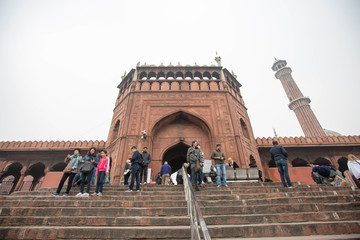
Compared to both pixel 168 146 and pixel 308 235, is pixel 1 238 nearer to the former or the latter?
pixel 308 235

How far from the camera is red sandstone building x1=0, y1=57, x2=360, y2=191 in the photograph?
11.5m

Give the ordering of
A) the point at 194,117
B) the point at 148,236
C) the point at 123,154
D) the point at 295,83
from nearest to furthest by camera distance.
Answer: the point at 148,236
the point at 123,154
the point at 194,117
the point at 295,83

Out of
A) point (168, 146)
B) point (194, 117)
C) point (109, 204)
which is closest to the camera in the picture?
point (109, 204)

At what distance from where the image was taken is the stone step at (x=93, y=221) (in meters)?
3.21

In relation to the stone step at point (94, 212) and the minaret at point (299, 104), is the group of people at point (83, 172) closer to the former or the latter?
the stone step at point (94, 212)

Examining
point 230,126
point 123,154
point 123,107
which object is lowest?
point 123,154

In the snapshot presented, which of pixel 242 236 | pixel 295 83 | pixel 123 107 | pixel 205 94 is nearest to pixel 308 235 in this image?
pixel 242 236

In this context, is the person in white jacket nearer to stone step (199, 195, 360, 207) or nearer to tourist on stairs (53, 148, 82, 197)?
stone step (199, 195, 360, 207)

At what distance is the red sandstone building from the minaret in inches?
435

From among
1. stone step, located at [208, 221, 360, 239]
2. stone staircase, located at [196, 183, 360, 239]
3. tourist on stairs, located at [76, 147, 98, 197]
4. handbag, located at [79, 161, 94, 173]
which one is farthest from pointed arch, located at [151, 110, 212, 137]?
stone step, located at [208, 221, 360, 239]

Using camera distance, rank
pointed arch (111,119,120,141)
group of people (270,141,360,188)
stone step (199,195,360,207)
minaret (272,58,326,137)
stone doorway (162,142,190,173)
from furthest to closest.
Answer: minaret (272,58,326,137) → stone doorway (162,142,190,173) → pointed arch (111,119,120,141) → group of people (270,141,360,188) → stone step (199,195,360,207)

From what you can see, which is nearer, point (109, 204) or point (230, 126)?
point (109, 204)

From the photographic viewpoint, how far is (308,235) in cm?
280

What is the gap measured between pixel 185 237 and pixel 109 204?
6.79 feet
